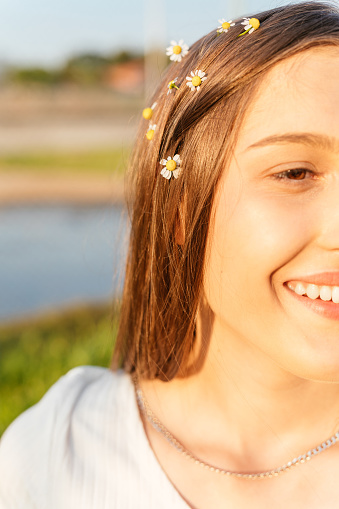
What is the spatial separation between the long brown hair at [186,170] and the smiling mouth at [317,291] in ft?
1.01

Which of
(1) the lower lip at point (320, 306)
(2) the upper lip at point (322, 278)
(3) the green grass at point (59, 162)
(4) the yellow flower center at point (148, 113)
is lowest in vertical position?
(1) the lower lip at point (320, 306)

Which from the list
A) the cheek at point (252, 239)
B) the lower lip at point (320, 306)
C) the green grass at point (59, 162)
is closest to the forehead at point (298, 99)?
the cheek at point (252, 239)

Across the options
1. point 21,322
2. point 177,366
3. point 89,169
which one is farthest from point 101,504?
Answer: point 89,169

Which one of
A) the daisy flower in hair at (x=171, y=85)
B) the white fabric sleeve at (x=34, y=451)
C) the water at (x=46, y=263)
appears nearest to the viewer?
the white fabric sleeve at (x=34, y=451)

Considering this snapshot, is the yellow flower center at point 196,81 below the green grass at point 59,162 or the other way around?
below

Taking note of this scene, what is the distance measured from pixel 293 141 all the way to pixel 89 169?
17.6m

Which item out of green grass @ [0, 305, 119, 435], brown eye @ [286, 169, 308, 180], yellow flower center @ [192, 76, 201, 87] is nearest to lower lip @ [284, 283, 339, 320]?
brown eye @ [286, 169, 308, 180]

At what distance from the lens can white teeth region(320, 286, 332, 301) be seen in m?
1.47

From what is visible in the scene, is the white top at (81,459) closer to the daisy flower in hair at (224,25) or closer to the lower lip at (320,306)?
the lower lip at (320,306)

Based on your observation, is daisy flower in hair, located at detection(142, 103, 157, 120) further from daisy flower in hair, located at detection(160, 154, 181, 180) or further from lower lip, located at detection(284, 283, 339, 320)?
lower lip, located at detection(284, 283, 339, 320)

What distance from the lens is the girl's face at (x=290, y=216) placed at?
1443 millimetres

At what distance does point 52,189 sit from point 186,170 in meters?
14.6

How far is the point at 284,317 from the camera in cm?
151

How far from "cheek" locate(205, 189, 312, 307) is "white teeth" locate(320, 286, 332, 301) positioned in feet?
0.36
